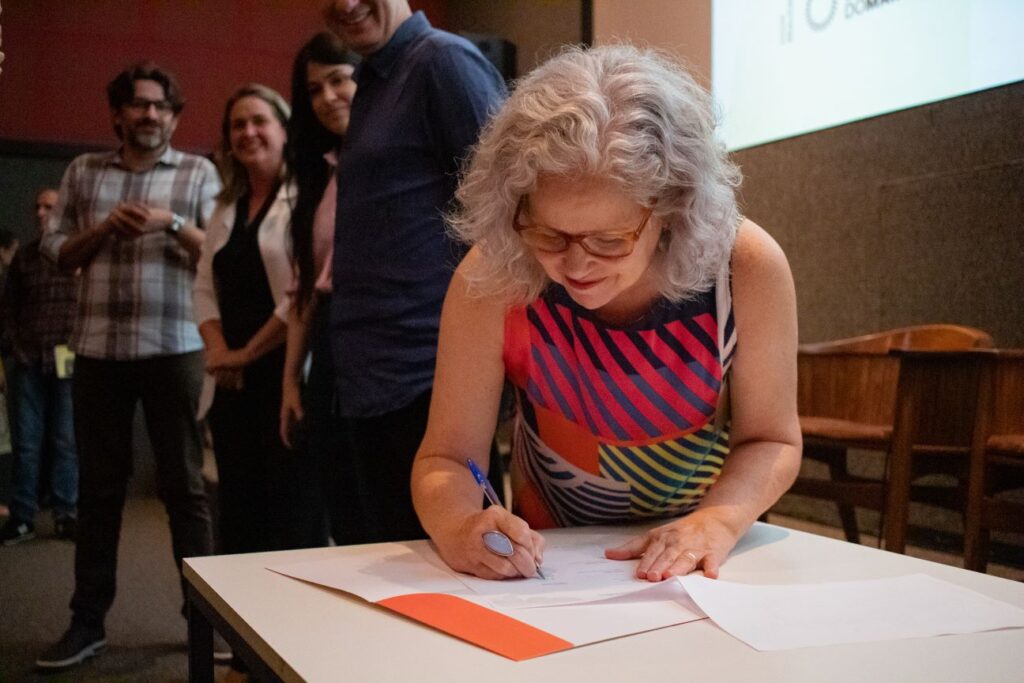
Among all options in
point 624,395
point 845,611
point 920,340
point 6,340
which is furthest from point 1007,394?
point 6,340

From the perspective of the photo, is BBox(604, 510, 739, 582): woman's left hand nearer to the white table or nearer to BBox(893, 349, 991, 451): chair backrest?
the white table

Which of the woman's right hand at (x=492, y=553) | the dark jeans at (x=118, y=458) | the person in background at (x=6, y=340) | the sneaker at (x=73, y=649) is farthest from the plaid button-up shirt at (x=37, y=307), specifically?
the woman's right hand at (x=492, y=553)

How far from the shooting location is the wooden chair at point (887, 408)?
2018 mm

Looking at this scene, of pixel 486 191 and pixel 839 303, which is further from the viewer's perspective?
pixel 839 303

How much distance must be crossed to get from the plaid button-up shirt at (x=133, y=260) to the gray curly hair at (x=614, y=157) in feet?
5.16

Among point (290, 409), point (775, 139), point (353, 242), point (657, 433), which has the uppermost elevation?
point (775, 139)

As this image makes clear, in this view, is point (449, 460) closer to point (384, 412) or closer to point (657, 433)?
point (657, 433)

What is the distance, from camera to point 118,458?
240cm

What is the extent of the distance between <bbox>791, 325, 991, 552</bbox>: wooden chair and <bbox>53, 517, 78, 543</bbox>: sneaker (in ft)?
10.1

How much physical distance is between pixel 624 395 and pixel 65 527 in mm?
3737

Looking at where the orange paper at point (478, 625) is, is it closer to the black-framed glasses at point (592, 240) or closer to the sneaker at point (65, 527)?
the black-framed glasses at point (592, 240)

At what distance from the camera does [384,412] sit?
152 cm

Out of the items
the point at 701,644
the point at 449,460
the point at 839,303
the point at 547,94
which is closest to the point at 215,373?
the point at 449,460

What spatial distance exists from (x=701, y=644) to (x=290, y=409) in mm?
1490
